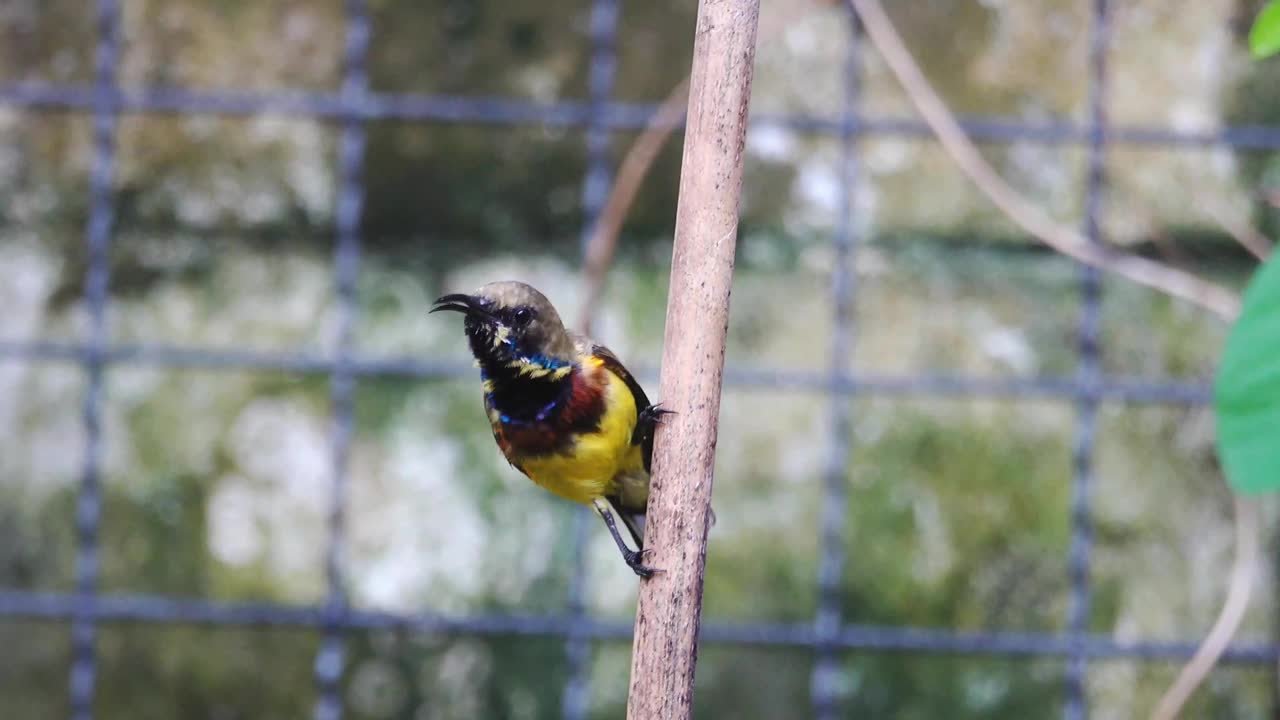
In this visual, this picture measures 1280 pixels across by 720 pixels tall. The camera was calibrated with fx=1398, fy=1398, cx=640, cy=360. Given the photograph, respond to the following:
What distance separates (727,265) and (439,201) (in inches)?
51.8

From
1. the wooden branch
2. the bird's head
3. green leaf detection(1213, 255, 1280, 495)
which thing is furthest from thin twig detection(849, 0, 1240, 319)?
green leaf detection(1213, 255, 1280, 495)

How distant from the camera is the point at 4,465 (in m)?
2.03

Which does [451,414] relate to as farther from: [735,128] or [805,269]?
[735,128]

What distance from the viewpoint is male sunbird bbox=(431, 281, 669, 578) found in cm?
121

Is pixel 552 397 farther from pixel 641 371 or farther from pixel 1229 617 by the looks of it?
pixel 1229 617

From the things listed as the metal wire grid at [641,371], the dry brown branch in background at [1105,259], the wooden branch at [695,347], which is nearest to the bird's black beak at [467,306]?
the wooden branch at [695,347]

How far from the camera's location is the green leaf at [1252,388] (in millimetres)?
523

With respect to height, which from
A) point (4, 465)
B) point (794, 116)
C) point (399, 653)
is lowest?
point (399, 653)

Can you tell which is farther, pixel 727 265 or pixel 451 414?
pixel 451 414

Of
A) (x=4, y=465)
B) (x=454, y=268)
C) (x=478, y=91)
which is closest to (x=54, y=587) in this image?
(x=4, y=465)

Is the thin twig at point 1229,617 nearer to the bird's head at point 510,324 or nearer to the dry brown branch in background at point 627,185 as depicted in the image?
the dry brown branch in background at point 627,185

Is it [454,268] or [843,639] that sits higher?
[454,268]

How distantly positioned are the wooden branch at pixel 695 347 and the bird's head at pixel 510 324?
42cm

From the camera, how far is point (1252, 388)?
535 millimetres
